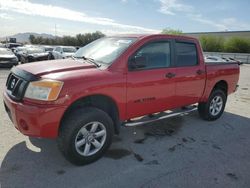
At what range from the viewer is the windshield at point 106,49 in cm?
408

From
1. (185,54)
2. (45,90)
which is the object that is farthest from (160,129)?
(45,90)

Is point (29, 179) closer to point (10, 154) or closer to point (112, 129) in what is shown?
point (10, 154)

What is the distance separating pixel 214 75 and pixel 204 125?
3.69 ft

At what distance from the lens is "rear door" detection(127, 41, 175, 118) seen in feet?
13.2

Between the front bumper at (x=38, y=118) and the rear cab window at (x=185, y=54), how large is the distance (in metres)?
2.50

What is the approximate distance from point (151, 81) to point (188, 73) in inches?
41.8

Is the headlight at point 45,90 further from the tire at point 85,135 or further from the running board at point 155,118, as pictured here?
the running board at point 155,118

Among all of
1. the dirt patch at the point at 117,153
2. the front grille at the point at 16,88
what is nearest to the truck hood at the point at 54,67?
the front grille at the point at 16,88

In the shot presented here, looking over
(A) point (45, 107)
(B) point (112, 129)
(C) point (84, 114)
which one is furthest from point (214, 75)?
(A) point (45, 107)

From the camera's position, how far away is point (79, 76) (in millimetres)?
3441

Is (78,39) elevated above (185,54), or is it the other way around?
(78,39)

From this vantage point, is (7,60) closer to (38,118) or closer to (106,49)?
(106,49)

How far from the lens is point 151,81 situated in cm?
422

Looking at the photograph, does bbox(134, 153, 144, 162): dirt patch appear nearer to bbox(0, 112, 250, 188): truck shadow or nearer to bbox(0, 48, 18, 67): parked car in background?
bbox(0, 112, 250, 188): truck shadow
